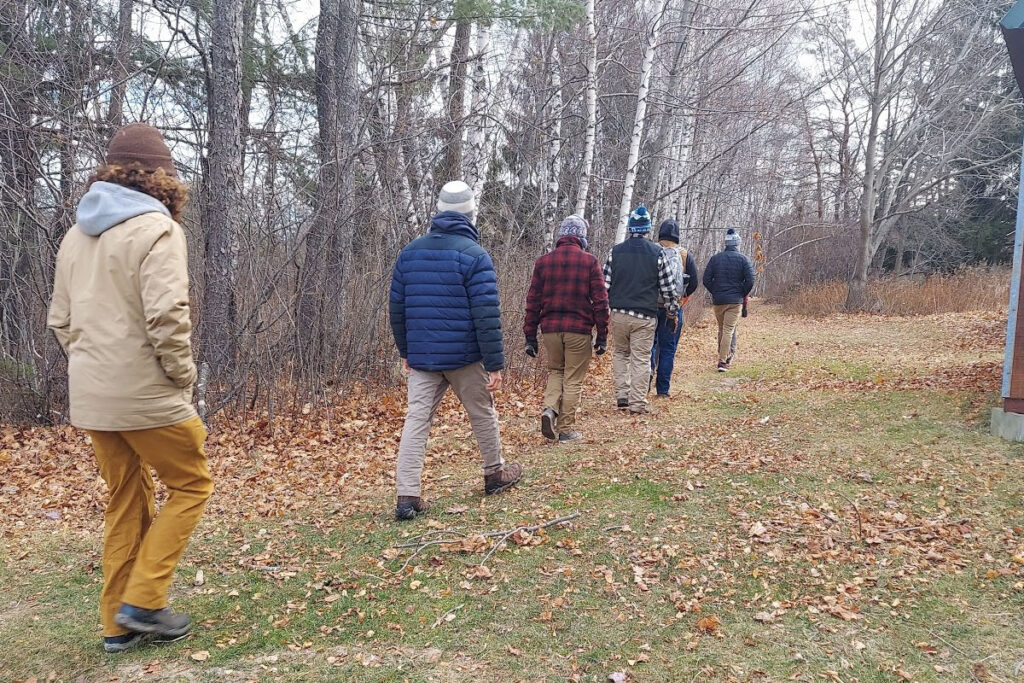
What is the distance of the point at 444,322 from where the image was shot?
15.0 feet

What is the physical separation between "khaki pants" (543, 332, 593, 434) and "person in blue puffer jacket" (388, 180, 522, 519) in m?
1.78

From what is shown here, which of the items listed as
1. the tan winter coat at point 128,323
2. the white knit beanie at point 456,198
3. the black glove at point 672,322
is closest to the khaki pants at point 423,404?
the white knit beanie at point 456,198

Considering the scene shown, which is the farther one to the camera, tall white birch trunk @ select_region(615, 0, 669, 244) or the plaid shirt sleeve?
tall white birch trunk @ select_region(615, 0, 669, 244)

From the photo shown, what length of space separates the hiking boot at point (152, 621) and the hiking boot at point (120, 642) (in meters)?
0.07

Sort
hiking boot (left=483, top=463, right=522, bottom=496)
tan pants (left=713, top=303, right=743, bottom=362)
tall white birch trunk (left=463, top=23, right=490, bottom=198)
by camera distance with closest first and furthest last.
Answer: hiking boot (left=483, top=463, right=522, bottom=496)
tall white birch trunk (left=463, top=23, right=490, bottom=198)
tan pants (left=713, top=303, right=743, bottom=362)

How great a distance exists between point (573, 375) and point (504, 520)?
83.0 inches

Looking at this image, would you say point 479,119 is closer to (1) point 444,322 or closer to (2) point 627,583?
(1) point 444,322

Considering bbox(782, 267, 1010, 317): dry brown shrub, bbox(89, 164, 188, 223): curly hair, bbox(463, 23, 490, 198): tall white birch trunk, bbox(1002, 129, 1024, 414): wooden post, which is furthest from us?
bbox(782, 267, 1010, 317): dry brown shrub

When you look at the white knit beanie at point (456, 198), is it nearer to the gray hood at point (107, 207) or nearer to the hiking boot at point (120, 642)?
the gray hood at point (107, 207)

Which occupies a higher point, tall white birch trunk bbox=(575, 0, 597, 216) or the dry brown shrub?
tall white birch trunk bbox=(575, 0, 597, 216)

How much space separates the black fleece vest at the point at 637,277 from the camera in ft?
24.5

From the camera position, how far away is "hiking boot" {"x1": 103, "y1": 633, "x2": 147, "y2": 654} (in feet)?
10.6

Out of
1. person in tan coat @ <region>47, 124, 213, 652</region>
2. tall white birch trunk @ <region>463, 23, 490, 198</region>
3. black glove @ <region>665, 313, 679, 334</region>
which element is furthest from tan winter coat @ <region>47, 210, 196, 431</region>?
tall white birch trunk @ <region>463, 23, 490, 198</region>

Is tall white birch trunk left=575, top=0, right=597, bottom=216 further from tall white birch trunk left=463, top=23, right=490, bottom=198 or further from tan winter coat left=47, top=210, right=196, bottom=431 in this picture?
tan winter coat left=47, top=210, right=196, bottom=431
